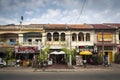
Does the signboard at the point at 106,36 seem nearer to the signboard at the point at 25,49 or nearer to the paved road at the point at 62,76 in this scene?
the signboard at the point at 25,49

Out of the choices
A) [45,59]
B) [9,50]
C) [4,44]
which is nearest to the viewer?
[45,59]

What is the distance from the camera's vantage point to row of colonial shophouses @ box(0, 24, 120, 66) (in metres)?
37.5

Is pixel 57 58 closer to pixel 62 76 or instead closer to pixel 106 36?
pixel 106 36

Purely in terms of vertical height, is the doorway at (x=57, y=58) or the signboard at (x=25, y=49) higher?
the signboard at (x=25, y=49)

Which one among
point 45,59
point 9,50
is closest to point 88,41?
point 45,59

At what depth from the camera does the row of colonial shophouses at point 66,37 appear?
3750 cm

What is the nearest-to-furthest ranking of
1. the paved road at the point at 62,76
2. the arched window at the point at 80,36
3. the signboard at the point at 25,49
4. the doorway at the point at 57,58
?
the paved road at the point at 62,76 < the signboard at the point at 25,49 < the doorway at the point at 57,58 < the arched window at the point at 80,36

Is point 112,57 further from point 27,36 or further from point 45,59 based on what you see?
point 27,36

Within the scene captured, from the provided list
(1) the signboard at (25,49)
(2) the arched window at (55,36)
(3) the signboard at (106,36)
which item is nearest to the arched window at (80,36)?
(3) the signboard at (106,36)

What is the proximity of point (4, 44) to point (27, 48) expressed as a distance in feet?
14.3

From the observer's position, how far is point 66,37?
1510 inches

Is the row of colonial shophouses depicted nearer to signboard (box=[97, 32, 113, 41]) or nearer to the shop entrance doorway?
signboard (box=[97, 32, 113, 41])

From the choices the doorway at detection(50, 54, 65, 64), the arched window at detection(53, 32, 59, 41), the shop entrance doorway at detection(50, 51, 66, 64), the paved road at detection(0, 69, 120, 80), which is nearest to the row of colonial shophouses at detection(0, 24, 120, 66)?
the arched window at detection(53, 32, 59, 41)

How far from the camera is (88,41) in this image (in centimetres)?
3866
